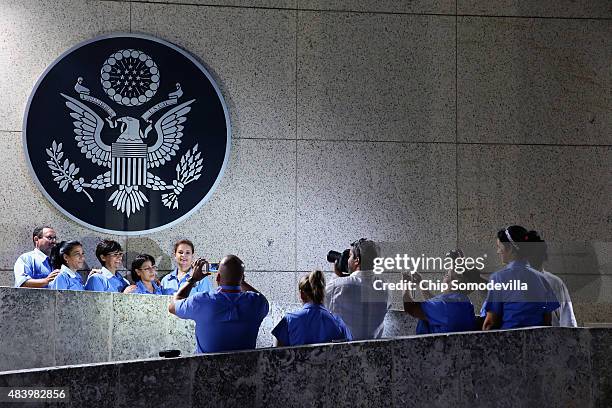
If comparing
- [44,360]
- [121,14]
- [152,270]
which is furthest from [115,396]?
[121,14]

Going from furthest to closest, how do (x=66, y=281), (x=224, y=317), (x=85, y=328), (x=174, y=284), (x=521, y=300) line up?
1. (x=174, y=284)
2. (x=66, y=281)
3. (x=85, y=328)
4. (x=521, y=300)
5. (x=224, y=317)

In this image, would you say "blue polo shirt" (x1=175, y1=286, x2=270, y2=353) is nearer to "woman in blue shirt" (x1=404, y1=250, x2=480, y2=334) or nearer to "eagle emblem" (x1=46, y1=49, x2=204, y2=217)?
"woman in blue shirt" (x1=404, y1=250, x2=480, y2=334)

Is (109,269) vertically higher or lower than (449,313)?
higher

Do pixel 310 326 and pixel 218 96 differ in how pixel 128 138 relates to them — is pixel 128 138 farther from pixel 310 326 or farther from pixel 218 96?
pixel 310 326

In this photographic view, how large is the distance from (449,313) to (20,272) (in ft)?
13.7

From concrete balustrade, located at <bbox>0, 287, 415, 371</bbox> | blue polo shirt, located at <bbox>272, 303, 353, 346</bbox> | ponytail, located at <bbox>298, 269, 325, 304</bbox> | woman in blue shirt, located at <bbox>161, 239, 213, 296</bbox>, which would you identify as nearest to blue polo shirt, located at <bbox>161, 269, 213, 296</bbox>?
woman in blue shirt, located at <bbox>161, 239, 213, 296</bbox>

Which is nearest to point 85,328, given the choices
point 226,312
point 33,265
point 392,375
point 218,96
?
point 226,312

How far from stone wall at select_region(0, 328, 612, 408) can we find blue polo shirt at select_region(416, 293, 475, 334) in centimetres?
64

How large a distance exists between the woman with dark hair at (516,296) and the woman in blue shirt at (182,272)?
3.42 m

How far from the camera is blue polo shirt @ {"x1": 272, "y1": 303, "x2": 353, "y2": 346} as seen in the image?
16.6 ft

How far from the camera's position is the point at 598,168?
30.1ft

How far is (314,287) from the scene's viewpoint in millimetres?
5211

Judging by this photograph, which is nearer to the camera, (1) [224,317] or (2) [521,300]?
(1) [224,317]

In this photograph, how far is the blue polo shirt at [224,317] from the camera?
4.82m
